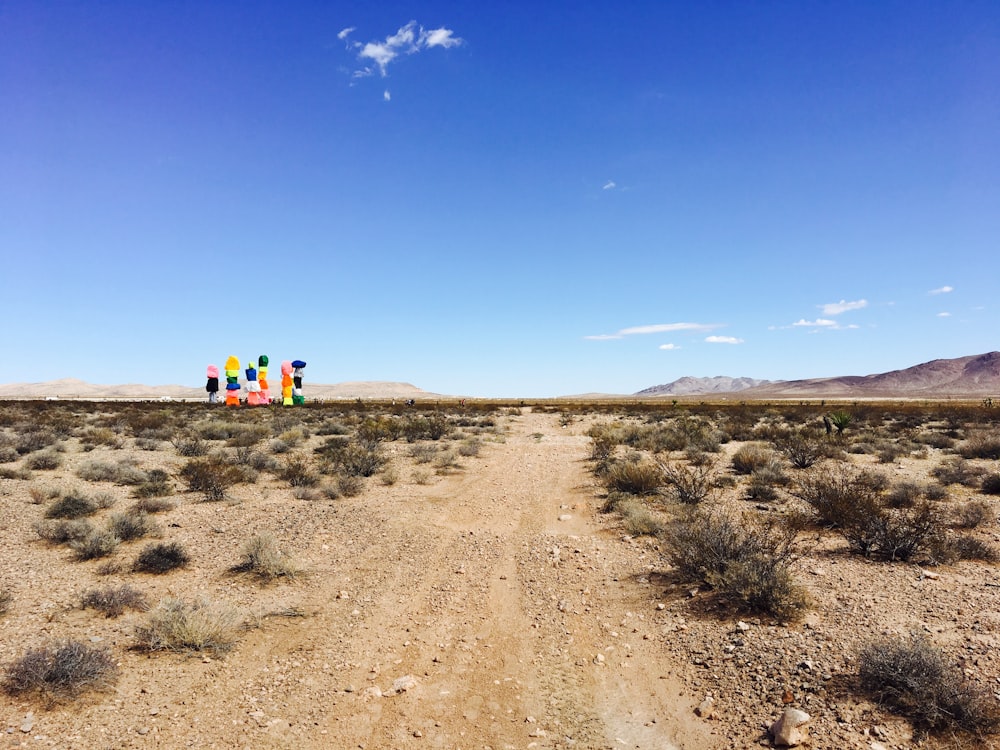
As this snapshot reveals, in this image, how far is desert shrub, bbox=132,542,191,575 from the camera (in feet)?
25.7

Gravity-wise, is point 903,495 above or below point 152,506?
below

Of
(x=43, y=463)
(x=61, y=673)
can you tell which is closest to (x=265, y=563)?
(x=61, y=673)

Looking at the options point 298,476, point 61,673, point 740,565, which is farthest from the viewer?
point 298,476

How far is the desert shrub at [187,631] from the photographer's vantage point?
5.63m

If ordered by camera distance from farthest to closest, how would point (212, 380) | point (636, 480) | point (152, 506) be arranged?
point (212, 380)
point (636, 480)
point (152, 506)

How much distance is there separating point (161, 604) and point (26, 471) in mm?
11769

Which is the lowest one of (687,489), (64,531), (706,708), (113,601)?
(706,708)

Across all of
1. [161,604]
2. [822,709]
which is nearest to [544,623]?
[822,709]

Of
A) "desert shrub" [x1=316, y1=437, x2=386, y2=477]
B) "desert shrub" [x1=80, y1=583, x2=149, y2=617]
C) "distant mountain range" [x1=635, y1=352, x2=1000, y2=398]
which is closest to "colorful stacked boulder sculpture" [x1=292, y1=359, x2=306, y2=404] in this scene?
"desert shrub" [x1=316, y1=437, x2=386, y2=477]

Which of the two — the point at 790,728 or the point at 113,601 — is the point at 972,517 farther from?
the point at 113,601

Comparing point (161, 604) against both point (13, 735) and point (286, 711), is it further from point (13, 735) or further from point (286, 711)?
point (286, 711)

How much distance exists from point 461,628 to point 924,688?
13.9ft

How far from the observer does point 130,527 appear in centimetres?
914

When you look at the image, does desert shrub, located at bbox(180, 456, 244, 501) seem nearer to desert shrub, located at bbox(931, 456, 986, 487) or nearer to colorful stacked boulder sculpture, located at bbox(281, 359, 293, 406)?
desert shrub, located at bbox(931, 456, 986, 487)
